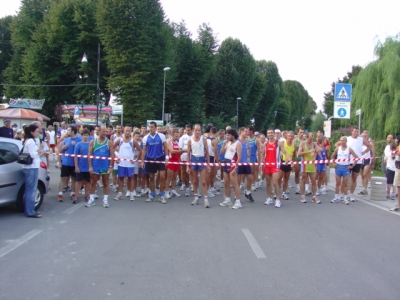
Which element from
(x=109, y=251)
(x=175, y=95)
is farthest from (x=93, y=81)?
(x=109, y=251)

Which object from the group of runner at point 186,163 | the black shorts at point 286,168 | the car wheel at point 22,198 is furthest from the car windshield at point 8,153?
the black shorts at point 286,168

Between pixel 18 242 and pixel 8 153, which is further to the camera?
pixel 8 153

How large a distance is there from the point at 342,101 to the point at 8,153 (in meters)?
11.1

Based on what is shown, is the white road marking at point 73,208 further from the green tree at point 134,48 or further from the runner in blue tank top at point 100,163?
the green tree at point 134,48

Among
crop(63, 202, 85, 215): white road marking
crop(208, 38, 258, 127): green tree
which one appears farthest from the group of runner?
crop(208, 38, 258, 127): green tree

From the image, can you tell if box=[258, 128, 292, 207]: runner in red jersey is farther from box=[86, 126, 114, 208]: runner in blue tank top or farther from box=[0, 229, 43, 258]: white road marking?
box=[0, 229, 43, 258]: white road marking

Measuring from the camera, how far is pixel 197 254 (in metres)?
6.04

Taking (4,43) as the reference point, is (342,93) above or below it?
below

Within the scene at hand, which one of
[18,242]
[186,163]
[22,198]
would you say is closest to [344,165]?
[186,163]

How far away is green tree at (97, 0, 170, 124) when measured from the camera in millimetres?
36250

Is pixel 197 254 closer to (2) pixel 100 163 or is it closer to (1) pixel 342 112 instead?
(2) pixel 100 163

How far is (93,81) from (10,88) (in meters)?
13.8

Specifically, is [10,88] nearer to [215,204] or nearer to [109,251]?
[215,204]

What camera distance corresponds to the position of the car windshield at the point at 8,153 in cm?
849
